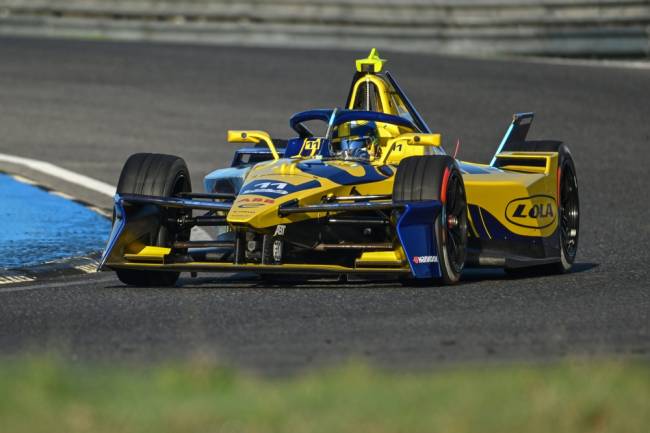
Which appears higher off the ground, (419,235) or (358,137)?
(358,137)

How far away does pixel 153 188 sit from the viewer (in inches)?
360

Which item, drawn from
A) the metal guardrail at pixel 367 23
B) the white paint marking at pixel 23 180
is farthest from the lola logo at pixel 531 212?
the metal guardrail at pixel 367 23

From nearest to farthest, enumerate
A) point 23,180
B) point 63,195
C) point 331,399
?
1. point 331,399
2. point 63,195
3. point 23,180

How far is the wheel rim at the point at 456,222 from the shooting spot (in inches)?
347

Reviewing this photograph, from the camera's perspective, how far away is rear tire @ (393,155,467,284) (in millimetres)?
8539

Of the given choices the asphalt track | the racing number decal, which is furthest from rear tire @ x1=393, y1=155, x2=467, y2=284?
the racing number decal

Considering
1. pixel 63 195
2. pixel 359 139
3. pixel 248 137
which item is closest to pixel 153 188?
pixel 248 137

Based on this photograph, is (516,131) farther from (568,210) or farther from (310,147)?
(310,147)

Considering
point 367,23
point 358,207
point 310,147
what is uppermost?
point 367,23

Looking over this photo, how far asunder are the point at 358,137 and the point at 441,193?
164 centimetres

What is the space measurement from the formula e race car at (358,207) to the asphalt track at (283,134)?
212mm

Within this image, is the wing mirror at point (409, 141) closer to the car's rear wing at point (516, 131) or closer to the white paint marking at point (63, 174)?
the car's rear wing at point (516, 131)

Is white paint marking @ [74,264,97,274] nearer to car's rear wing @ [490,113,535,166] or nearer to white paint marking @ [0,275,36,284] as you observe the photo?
white paint marking @ [0,275,36,284]

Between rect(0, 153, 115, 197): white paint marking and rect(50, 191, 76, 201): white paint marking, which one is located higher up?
rect(0, 153, 115, 197): white paint marking
